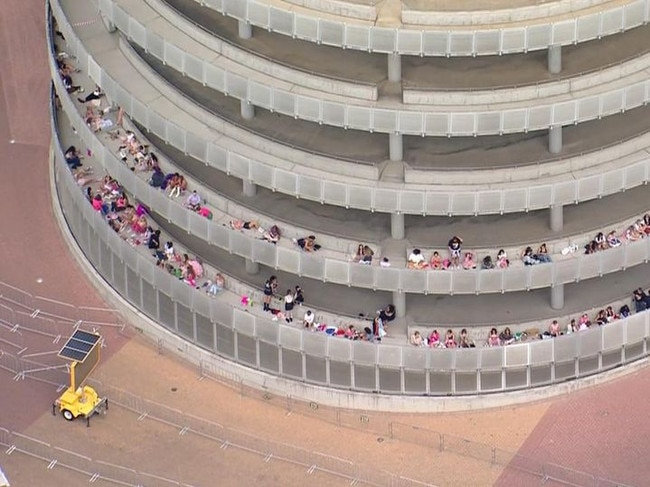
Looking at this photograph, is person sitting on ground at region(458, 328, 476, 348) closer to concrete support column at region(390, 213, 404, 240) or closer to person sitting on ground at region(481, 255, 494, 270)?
person sitting on ground at region(481, 255, 494, 270)

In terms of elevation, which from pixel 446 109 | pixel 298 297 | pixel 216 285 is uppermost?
pixel 446 109

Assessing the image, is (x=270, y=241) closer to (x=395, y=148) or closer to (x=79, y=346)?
(x=395, y=148)

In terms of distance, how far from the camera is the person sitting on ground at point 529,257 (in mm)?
116812

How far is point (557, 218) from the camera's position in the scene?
389ft

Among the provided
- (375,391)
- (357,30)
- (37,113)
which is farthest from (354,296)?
(37,113)

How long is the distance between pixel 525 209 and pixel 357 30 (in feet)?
42.3

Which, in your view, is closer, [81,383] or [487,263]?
[487,263]

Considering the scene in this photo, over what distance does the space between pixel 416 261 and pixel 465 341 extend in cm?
501

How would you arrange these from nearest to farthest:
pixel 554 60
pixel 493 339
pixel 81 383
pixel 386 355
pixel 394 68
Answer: pixel 394 68 → pixel 554 60 → pixel 386 355 → pixel 81 383 → pixel 493 339

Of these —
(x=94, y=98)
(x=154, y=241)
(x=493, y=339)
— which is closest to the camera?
(x=493, y=339)

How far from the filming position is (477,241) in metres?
118

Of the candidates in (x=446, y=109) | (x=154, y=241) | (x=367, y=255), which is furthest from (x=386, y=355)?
(x=154, y=241)

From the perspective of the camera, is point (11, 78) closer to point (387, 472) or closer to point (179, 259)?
point (179, 259)

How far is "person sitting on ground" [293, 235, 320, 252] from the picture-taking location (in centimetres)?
11775
